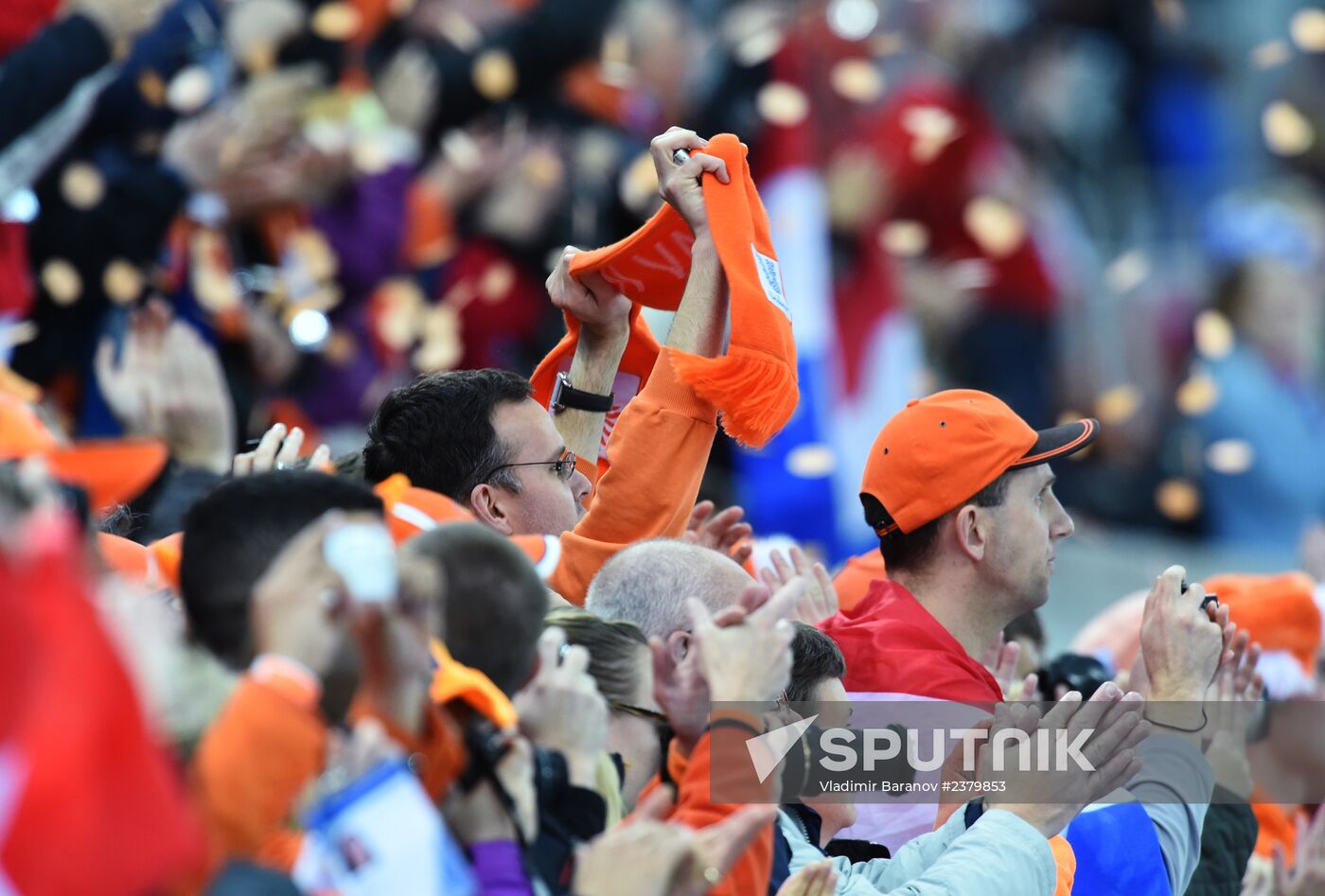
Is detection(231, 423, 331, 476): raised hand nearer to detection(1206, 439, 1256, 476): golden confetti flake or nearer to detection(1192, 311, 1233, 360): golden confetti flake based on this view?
detection(1206, 439, 1256, 476): golden confetti flake

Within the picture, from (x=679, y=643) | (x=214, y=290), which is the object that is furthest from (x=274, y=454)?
(x=214, y=290)

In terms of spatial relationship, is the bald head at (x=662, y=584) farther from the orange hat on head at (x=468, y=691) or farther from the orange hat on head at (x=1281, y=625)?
the orange hat on head at (x=1281, y=625)

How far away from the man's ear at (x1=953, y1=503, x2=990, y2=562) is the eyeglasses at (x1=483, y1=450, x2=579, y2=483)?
751 millimetres

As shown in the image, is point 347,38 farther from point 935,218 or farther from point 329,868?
point 329,868

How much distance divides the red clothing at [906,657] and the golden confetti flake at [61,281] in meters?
3.08

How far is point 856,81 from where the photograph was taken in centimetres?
863

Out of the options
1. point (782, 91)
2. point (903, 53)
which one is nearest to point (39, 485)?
point (782, 91)

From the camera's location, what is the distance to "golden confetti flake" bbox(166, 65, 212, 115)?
6574 mm

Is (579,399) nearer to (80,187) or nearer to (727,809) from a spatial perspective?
(727,809)

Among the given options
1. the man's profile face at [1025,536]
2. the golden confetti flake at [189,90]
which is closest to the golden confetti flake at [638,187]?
the golden confetti flake at [189,90]

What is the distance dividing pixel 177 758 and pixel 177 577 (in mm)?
298

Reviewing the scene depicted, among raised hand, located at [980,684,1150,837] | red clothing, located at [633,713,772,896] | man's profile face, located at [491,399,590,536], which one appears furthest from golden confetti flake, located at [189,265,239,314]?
red clothing, located at [633,713,772,896]

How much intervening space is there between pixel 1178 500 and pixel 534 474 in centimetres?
541

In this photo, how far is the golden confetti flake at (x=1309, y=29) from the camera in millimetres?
9820
